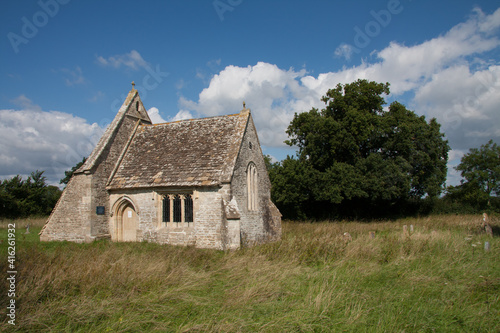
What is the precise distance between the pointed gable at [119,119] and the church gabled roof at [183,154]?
120 cm

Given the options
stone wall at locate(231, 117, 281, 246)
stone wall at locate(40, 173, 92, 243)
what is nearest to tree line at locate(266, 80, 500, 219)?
stone wall at locate(231, 117, 281, 246)

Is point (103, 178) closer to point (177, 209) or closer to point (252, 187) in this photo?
point (177, 209)

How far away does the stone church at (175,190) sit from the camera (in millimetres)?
15680

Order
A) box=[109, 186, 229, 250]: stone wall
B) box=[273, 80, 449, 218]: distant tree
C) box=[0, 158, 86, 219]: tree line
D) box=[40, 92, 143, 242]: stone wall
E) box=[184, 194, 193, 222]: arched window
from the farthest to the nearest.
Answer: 1. box=[0, 158, 86, 219]: tree line
2. box=[273, 80, 449, 218]: distant tree
3. box=[40, 92, 143, 242]: stone wall
4. box=[184, 194, 193, 222]: arched window
5. box=[109, 186, 229, 250]: stone wall

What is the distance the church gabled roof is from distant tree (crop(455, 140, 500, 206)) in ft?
87.2

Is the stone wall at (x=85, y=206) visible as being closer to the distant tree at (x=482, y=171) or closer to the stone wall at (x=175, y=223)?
the stone wall at (x=175, y=223)

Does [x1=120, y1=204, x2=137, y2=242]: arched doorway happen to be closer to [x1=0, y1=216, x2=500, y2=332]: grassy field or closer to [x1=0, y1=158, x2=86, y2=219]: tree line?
[x1=0, y1=216, x2=500, y2=332]: grassy field

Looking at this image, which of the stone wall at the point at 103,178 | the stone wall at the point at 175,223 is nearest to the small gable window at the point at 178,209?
the stone wall at the point at 175,223

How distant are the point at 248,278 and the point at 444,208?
31949 millimetres

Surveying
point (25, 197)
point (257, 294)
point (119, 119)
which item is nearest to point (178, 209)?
point (119, 119)

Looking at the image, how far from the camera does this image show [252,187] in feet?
60.1

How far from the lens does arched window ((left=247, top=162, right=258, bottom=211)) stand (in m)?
17.8

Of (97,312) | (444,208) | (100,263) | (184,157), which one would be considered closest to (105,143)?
(184,157)

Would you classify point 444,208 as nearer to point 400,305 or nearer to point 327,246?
point 327,246
